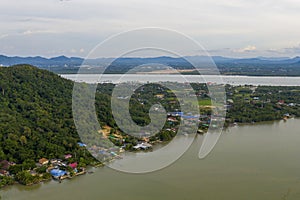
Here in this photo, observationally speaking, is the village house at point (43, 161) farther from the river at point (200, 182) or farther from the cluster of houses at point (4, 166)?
the river at point (200, 182)

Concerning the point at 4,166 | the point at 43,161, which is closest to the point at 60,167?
the point at 43,161

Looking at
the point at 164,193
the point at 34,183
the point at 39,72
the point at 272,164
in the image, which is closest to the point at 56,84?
the point at 39,72

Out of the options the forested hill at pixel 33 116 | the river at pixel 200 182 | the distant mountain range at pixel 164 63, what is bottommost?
the river at pixel 200 182

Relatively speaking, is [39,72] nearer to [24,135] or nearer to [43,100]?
[43,100]

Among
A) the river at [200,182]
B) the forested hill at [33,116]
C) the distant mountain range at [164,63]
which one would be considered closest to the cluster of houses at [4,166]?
the forested hill at [33,116]

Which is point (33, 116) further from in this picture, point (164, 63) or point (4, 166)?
point (164, 63)

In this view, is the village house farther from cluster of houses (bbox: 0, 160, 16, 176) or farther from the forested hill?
cluster of houses (bbox: 0, 160, 16, 176)
